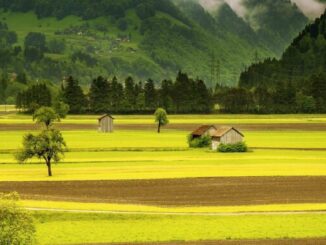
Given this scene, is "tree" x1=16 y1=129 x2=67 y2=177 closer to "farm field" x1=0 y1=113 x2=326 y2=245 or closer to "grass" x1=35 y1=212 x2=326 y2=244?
"farm field" x1=0 y1=113 x2=326 y2=245

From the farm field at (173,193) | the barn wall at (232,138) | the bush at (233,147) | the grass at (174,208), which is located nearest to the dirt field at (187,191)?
the farm field at (173,193)

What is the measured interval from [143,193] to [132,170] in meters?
17.9

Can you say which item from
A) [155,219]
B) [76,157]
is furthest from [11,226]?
[76,157]

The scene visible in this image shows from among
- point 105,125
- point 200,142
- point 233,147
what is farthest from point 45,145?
point 105,125

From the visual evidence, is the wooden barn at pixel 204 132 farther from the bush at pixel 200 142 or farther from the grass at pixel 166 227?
the grass at pixel 166 227

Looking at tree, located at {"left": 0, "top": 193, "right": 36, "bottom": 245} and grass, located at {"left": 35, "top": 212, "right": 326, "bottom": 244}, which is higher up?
tree, located at {"left": 0, "top": 193, "right": 36, "bottom": 245}

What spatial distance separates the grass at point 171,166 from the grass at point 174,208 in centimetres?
1719

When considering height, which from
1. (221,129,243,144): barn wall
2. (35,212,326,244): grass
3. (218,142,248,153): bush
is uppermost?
(221,129,243,144): barn wall

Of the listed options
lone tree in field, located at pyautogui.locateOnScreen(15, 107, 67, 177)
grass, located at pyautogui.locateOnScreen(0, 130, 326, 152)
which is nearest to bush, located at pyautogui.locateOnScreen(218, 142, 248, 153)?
grass, located at pyautogui.locateOnScreen(0, 130, 326, 152)

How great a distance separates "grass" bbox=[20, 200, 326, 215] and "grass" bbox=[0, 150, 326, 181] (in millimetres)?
17188

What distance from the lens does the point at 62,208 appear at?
58.4 metres

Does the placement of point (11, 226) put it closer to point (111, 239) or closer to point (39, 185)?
point (111, 239)

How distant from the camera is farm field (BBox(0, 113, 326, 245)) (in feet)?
163

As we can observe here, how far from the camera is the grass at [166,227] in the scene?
1885 inches
